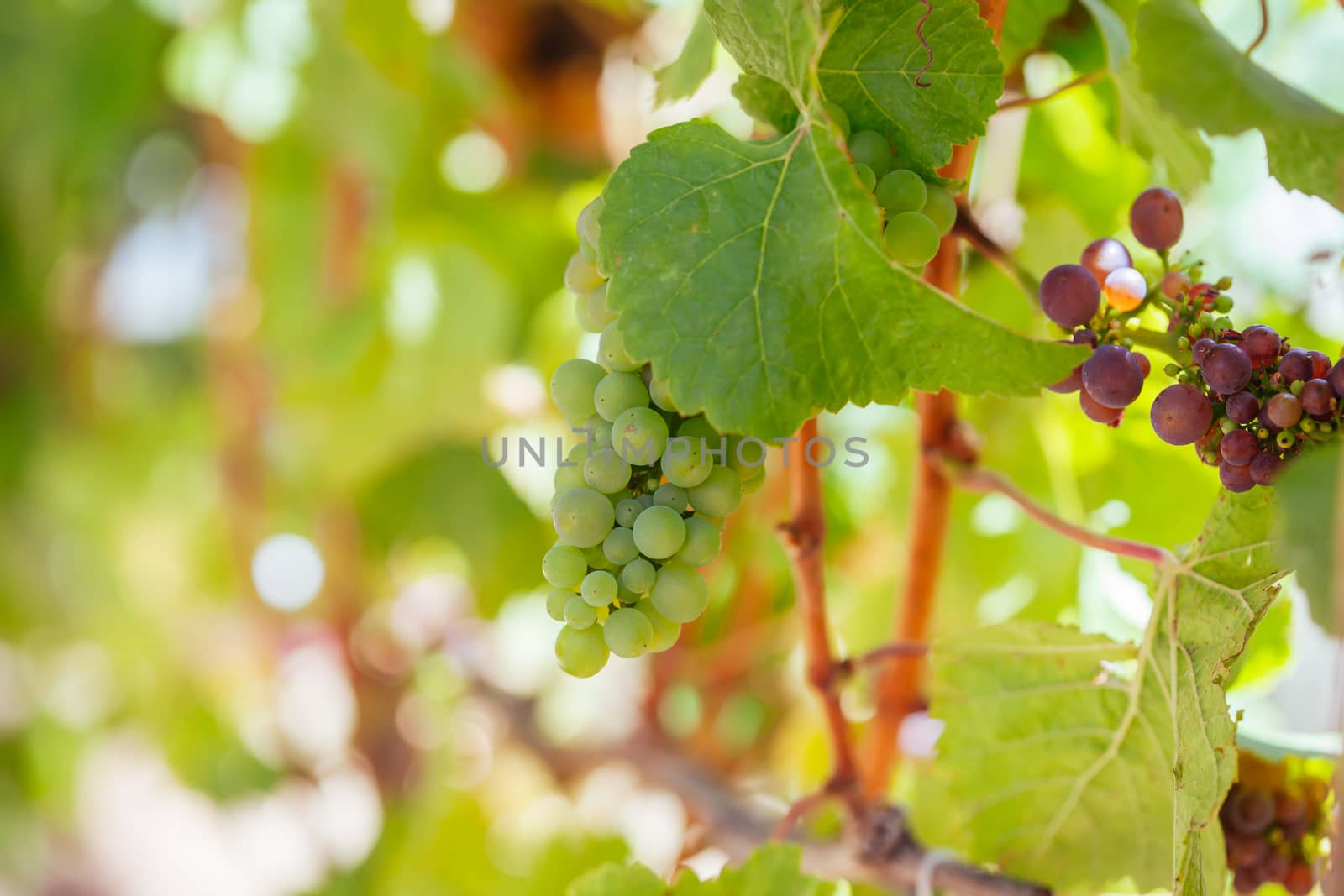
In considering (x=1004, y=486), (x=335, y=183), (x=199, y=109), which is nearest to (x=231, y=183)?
(x=199, y=109)

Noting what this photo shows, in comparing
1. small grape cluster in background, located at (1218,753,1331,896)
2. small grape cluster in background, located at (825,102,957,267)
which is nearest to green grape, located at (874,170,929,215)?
small grape cluster in background, located at (825,102,957,267)

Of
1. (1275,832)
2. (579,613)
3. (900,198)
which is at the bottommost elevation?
(1275,832)

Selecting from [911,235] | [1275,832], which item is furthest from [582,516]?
[1275,832]

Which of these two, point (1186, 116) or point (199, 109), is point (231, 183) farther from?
point (1186, 116)

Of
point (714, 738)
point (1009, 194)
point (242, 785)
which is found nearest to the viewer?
point (1009, 194)

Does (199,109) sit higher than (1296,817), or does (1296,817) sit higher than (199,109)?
(1296,817)

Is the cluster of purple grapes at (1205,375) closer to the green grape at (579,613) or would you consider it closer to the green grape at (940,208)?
the green grape at (940,208)

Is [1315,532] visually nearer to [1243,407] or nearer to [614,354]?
[1243,407]
